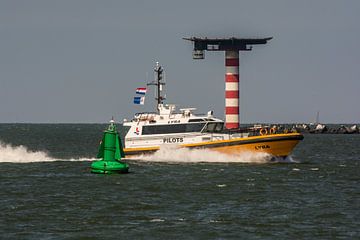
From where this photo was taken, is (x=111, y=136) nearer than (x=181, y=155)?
Yes

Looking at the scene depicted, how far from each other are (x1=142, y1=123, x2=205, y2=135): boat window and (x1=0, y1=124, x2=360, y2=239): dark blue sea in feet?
4.80

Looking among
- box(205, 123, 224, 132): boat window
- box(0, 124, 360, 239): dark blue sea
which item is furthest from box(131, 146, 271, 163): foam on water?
box(205, 123, 224, 132): boat window

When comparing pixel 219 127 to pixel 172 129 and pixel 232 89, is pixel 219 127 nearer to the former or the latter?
pixel 172 129

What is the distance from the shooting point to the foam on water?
61.4 meters

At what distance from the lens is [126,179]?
166 feet

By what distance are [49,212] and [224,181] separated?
590 inches

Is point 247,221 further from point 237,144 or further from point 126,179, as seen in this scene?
point 237,144

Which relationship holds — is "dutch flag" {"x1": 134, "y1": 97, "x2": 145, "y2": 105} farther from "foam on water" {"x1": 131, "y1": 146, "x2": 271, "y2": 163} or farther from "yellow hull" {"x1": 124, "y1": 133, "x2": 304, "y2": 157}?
"yellow hull" {"x1": 124, "y1": 133, "x2": 304, "y2": 157}

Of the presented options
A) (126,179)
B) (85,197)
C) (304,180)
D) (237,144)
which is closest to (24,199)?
(85,197)

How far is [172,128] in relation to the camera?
6253 centimetres

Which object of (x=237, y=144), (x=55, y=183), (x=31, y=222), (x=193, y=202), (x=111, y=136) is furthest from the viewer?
(x=237, y=144)

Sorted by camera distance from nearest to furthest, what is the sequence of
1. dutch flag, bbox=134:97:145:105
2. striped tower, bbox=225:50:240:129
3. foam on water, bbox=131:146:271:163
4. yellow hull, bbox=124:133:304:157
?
yellow hull, bbox=124:133:304:157 < foam on water, bbox=131:146:271:163 < dutch flag, bbox=134:97:145:105 < striped tower, bbox=225:50:240:129

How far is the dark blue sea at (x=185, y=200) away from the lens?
32.8m

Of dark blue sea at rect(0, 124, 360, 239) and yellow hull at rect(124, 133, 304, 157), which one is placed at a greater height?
yellow hull at rect(124, 133, 304, 157)
